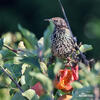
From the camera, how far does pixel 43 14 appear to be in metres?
7.80

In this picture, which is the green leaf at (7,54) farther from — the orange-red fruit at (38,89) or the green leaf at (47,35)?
the green leaf at (47,35)

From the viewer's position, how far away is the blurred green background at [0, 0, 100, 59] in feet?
25.1

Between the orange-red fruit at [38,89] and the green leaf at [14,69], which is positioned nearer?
the orange-red fruit at [38,89]

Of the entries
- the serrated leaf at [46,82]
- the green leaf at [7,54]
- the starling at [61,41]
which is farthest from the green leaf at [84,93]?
the starling at [61,41]

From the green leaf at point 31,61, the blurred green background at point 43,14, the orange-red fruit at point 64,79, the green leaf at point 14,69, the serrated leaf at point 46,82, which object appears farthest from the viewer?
the blurred green background at point 43,14

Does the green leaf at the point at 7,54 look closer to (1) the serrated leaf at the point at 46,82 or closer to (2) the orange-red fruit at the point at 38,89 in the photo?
(2) the orange-red fruit at the point at 38,89

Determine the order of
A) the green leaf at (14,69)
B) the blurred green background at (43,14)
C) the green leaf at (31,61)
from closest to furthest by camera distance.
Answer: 1. the green leaf at (31,61)
2. the green leaf at (14,69)
3. the blurred green background at (43,14)

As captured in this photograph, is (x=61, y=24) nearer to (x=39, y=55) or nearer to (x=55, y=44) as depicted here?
(x=55, y=44)

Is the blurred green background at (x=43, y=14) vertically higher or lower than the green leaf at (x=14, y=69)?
higher

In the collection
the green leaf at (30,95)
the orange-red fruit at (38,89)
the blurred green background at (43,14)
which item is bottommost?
the green leaf at (30,95)

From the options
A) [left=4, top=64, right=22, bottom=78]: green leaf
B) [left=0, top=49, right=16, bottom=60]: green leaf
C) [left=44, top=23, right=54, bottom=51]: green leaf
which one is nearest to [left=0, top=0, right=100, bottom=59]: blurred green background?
[left=4, top=64, right=22, bottom=78]: green leaf

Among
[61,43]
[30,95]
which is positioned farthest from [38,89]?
[61,43]

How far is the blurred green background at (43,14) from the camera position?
7.65 m

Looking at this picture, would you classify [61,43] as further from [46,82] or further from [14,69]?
[46,82]
